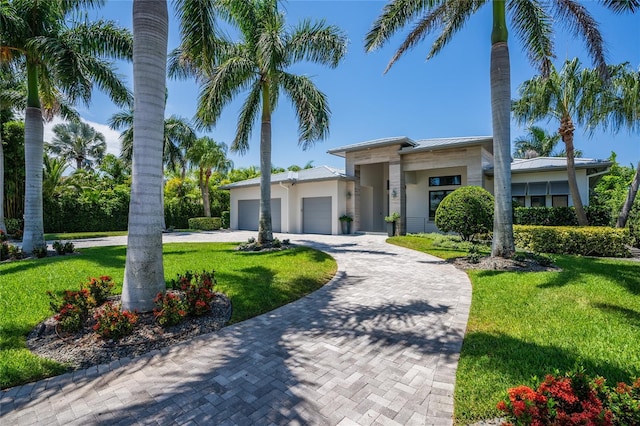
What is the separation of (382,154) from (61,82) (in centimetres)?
1672

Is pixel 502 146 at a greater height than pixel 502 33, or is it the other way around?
pixel 502 33

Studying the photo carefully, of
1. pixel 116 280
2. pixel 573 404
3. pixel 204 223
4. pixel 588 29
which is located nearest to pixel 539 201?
pixel 588 29

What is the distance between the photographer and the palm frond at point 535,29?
10125mm

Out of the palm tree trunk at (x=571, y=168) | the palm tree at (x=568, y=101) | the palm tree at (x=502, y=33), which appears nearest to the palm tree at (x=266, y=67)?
the palm tree at (x=502, y=33)

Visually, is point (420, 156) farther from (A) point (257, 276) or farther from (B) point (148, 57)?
(B) point (148, 57)

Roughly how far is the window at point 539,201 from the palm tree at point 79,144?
161ft

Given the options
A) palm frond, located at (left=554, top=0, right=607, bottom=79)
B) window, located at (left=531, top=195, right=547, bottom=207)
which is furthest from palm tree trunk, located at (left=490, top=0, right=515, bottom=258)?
window, located at (left=531, top=195, right=547, bottom=207)

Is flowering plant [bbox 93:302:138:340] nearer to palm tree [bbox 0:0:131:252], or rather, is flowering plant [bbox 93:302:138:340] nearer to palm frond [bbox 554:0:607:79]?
palm tree [bbox 0:0:131:252]

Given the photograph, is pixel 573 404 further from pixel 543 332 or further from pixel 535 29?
pixel 535 29

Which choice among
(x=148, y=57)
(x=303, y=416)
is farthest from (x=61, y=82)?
(x=303, y=416)

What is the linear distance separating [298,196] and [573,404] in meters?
21.9

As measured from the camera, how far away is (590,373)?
11.0 feet

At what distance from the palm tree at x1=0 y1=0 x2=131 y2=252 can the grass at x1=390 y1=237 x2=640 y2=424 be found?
47.6 ft

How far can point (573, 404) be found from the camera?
7.41 feet
